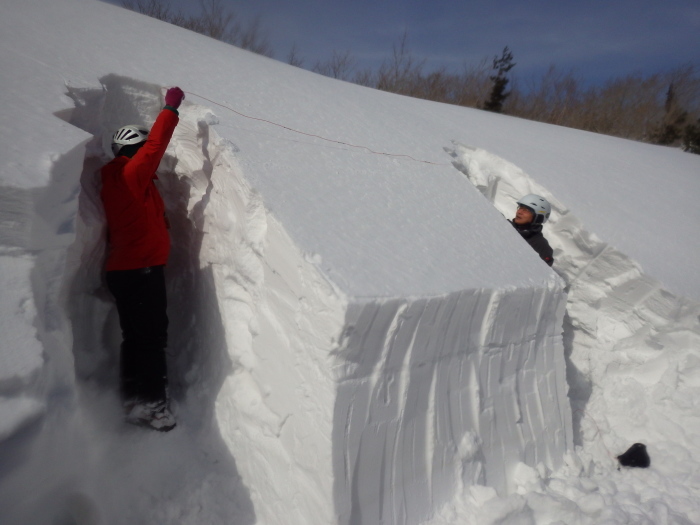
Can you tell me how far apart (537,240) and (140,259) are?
2990 millimetres


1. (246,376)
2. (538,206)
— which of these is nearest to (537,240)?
(538,206)

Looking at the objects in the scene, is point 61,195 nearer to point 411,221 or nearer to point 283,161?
point 283,161

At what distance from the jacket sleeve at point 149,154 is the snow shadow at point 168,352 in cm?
28

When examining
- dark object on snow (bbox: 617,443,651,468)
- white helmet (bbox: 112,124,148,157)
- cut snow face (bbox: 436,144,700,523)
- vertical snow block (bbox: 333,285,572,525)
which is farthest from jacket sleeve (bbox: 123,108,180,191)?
dark object on snow (bbox: 617,443,651,468)

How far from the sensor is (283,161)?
2473 mm

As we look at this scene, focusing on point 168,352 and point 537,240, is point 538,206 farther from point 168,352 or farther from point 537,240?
point 168,352

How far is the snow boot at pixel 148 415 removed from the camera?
7.30ft

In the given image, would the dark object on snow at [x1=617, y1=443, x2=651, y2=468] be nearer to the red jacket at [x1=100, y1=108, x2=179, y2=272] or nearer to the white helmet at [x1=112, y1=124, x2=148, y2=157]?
the red jacket at [x1=100, y1=108, x2=179, y2=272]

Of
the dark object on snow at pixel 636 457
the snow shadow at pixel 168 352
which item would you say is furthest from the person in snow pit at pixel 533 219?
the snow shadow at pixel 168 352

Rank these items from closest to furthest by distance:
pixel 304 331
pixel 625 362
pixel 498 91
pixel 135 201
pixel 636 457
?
1. pixel 304 331
2. pixel 135 201
3. pixel 636 457
4. pixel 625 362
5. pixel 498 91

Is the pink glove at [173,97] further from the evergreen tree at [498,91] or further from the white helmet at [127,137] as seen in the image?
the evergreen tree at [498,91]

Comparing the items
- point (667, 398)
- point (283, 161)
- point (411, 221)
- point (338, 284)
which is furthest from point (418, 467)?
point (667, 398)

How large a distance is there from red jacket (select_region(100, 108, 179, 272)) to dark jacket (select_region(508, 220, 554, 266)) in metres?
2.78

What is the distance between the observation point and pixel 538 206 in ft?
11.6
